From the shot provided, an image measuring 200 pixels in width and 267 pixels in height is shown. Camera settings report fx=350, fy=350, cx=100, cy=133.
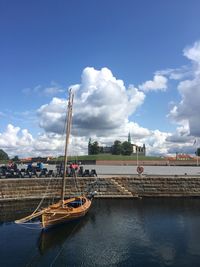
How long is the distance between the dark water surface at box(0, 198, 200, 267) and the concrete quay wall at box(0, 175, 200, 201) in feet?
23.2

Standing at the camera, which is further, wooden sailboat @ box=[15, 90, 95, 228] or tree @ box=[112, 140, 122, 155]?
tree @ box=[112, 140, 122, 155]

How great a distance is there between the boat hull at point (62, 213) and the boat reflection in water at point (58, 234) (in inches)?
17.3

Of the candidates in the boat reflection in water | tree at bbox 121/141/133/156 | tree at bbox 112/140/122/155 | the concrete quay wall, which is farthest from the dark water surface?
tree at bbox 121/141/133/156

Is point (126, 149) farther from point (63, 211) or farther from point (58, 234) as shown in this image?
point (58, 234)

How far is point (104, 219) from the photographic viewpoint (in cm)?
3089

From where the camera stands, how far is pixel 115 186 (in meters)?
43.2

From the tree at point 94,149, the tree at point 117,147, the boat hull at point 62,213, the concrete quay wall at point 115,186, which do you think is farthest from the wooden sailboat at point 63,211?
the tree at point 117,147

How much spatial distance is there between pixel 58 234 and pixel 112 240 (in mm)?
4444

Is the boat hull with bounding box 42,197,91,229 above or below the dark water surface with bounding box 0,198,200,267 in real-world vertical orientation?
above

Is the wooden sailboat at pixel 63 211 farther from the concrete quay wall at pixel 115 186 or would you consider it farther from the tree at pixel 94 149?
the tree at pixel 94 149

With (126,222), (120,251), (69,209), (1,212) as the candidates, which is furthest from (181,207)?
(1,212)

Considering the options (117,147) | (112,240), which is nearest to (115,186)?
(112,240)

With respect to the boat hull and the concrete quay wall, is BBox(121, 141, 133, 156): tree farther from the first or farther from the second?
the boat hull

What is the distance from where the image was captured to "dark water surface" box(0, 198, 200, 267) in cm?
2070
